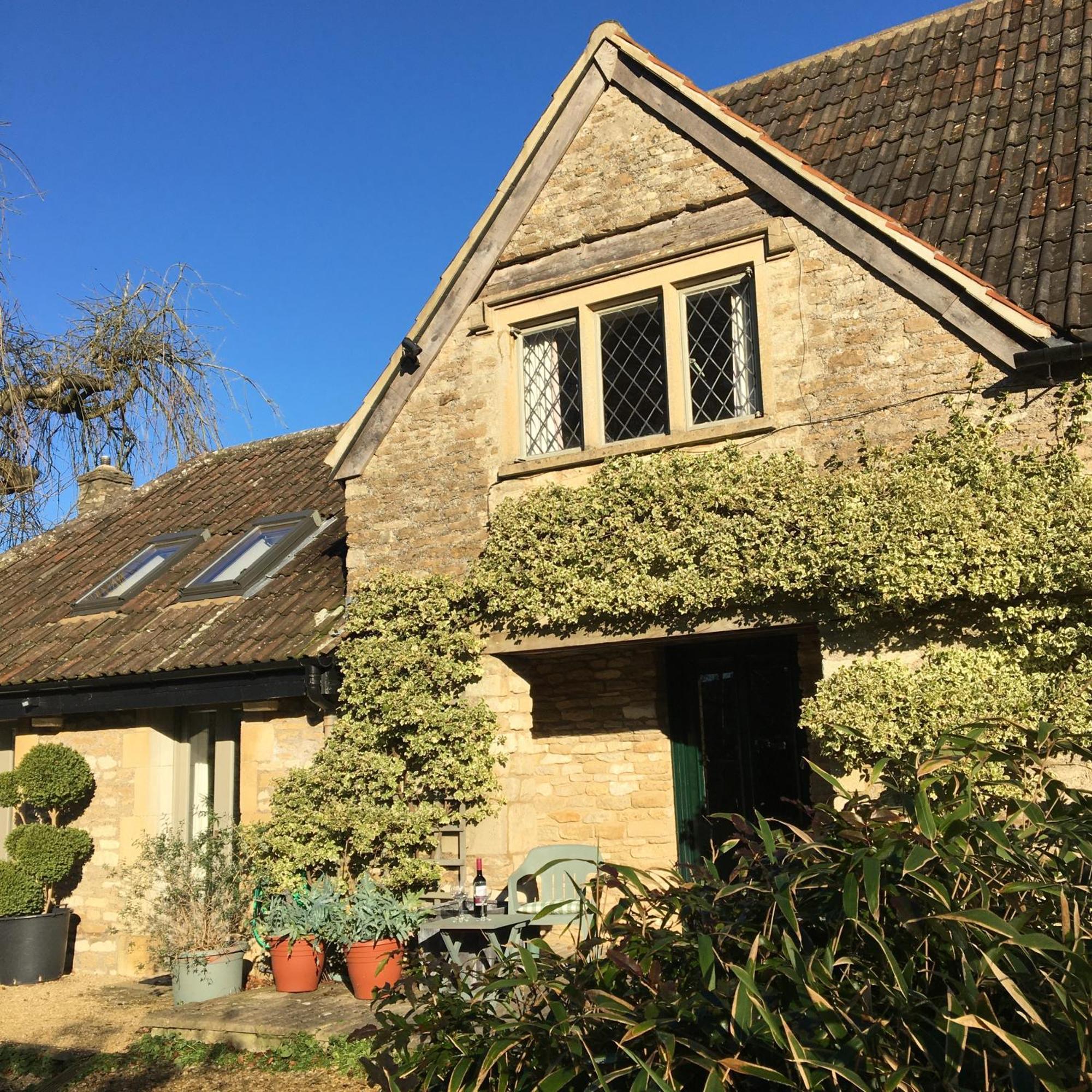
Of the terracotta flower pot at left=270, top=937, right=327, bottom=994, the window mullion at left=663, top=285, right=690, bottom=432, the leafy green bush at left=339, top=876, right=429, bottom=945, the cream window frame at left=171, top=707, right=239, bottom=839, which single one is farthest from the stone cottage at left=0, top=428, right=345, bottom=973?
the window mullion at left=663, top=285, right=690, bottom=432

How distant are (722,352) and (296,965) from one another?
224 inches

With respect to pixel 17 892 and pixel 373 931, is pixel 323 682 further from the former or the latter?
pixel 17 892

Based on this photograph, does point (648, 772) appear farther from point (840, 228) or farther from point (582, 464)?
point (840, 228)

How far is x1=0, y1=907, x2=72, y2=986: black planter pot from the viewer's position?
1002cm

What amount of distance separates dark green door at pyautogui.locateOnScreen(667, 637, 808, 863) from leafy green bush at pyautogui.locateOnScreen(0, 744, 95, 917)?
5824 millimetres

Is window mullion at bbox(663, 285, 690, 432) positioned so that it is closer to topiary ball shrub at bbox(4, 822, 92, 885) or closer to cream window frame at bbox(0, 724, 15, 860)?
topiary ball shrub at bbox(4, 822, 92, 885)

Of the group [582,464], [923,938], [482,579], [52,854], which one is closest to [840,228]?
[582,464]

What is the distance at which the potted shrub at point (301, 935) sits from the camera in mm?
8328

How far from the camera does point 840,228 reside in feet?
25.3

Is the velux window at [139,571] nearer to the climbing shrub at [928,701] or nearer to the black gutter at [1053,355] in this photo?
the climbing shrub at [928,701]

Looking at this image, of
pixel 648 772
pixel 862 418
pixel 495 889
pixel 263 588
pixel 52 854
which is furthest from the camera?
pixel 263 588

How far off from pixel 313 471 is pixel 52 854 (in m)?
5.37

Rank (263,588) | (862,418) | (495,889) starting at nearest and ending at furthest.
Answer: (862,418)
(495,889)
(263,588)

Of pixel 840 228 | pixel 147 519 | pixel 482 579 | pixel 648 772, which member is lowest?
pixel 648 772
